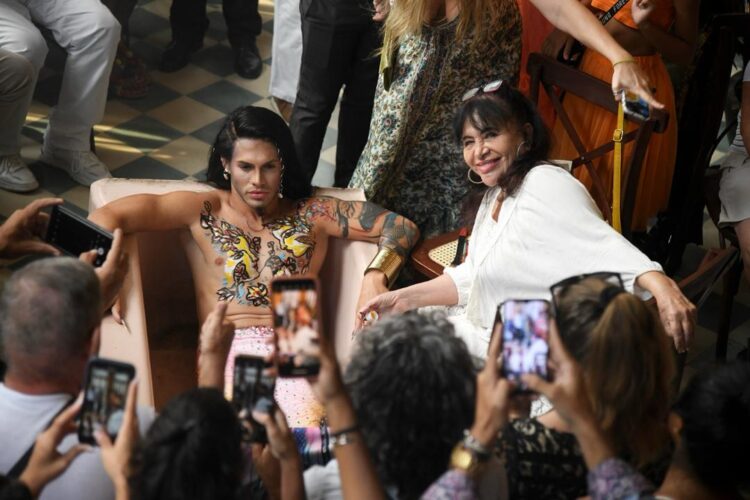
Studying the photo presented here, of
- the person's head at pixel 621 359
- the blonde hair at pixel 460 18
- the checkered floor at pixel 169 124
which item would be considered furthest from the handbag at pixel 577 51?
the person's head at pixel 621 359

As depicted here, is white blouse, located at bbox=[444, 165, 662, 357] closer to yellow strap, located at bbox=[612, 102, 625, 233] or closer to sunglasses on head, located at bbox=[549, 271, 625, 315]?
yellow strap, located at bbox=[612, 102, 625, 233]

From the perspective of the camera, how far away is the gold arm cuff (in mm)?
3111

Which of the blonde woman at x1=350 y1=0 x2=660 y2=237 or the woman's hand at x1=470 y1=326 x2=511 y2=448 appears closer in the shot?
the woman's hand at x1=470 y1=326 x2=511 y2=448

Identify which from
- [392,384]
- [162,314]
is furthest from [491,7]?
[392,384]

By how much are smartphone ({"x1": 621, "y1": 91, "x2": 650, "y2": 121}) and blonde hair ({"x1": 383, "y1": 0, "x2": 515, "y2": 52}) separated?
0.58 meters

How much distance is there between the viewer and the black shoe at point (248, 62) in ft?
17.1

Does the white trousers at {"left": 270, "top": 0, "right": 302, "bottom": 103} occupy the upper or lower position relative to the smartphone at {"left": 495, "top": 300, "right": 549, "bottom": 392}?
upper

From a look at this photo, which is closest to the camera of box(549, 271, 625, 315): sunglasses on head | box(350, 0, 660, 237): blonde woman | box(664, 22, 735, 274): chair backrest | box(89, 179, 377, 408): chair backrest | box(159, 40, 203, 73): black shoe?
box(549, 271, 625, 315): sunglasses on head

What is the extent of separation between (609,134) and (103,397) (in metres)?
2.18

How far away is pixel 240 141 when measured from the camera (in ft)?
10.1

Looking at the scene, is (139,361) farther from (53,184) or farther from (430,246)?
(53,184)

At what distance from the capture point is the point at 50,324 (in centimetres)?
196

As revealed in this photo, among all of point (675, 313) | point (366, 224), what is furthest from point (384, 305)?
point (675, 313)

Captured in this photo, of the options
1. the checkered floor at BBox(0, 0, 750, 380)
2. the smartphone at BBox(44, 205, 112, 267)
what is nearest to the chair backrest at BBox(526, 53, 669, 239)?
Answer: the checkered floor at BBox(0, 0, 750, 380)
